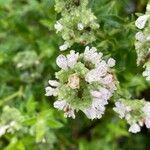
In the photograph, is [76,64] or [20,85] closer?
A: [76,64]

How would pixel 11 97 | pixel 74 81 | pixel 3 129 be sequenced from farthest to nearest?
1. pixel 11 97
2. pixel 3 129
3. pixel 74 81

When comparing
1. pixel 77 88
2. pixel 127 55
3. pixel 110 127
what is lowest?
pixel 110 127

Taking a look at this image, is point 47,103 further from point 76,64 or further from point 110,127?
point 76,64

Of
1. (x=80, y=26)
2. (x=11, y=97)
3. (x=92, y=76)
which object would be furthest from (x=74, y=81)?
(x=11, y=97)

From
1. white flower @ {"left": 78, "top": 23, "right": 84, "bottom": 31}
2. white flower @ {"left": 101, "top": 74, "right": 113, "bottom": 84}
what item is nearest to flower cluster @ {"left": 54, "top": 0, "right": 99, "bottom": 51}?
white flower @ {"left": 78, "top": 23, "right": 84, "bottom": 31}

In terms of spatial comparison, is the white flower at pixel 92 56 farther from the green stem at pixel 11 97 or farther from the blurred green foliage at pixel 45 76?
the green stem at pixel 11 97

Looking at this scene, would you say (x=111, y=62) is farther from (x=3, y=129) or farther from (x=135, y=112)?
(x=3, y=129)

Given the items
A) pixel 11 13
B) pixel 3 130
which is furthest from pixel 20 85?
pixel 3 130
